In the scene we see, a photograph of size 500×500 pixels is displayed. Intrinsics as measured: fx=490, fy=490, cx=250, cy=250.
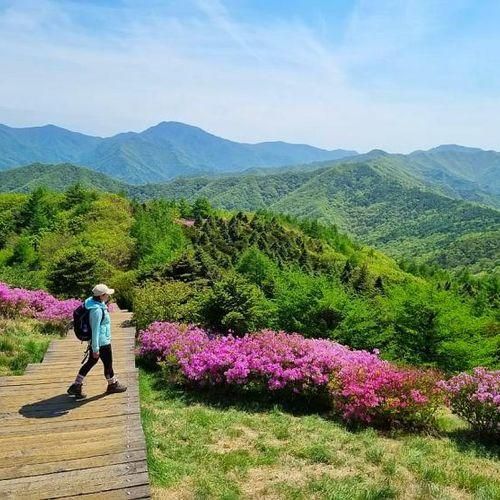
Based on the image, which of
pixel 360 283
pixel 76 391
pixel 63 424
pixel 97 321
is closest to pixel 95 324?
pixel 97 321

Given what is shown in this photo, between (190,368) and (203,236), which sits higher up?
(203,236)

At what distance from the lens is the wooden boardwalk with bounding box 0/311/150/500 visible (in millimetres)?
5414

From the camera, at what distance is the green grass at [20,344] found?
35.8 feet

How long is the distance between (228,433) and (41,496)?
350cm

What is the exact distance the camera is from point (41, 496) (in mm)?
5191

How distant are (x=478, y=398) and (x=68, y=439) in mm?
6877

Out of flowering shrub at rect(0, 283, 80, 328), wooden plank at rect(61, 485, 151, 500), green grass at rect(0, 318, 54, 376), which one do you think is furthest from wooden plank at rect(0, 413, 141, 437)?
flowering shrub at rect(0, 283, 80, 328)

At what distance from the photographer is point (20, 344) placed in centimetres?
1237

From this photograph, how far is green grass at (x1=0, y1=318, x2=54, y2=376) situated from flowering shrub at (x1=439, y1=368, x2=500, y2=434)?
8850 mm

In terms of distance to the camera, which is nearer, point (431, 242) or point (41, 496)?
point (41, 496)

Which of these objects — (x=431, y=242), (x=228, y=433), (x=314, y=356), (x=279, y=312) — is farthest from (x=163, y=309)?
(x=431, y=242)

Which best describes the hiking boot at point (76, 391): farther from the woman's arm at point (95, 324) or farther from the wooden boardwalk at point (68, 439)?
the woman's arm at point (95, 324)

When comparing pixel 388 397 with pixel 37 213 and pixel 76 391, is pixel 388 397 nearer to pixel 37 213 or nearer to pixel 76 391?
pixel 76 391

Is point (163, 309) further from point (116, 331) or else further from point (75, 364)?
point (75, 364)
